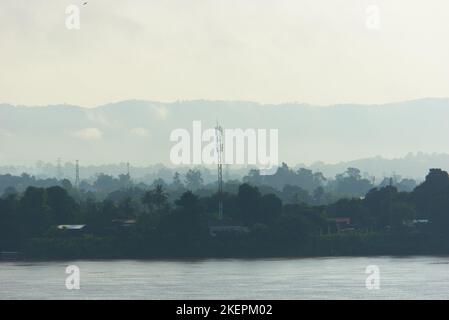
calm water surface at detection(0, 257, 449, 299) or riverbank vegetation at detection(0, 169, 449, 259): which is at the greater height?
riverbank vegetation at detection(0, 169, 449, 259)

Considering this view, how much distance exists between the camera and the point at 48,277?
140ft

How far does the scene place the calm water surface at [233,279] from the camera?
116 ft

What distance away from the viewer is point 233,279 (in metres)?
40.1

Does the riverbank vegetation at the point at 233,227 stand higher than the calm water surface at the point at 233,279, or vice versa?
the riverbank vegetation at the point at 233,227

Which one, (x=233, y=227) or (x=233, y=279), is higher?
(x=233, y=227)

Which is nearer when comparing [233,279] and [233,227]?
[233,279]

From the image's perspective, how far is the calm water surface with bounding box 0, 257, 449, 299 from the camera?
116 feet

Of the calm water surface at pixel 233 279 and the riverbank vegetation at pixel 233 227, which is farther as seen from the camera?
the riverbank vegetation at pixel 233 227

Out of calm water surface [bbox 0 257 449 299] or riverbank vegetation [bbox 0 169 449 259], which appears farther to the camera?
riverbank vegetation [bbox 0 169 449 259]

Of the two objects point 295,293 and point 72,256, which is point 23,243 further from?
point 295,293
